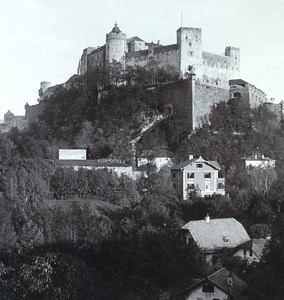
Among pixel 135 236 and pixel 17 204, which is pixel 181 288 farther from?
pixel 17 204

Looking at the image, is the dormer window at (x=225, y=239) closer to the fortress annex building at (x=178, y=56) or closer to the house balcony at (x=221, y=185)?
the house balcony at (x=221, y=185)

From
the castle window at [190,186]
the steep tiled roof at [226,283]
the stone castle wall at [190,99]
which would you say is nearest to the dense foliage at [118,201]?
the stone castle wall at [190,99]

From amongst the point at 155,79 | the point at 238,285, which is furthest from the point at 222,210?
the point at 155,79

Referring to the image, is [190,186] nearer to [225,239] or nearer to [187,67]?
[225,239]

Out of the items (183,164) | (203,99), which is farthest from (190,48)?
(183,164)

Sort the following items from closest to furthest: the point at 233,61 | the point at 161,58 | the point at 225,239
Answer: the point at 225,239 → the point at 161,58 → the point at 233,61

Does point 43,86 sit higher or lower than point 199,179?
higher
